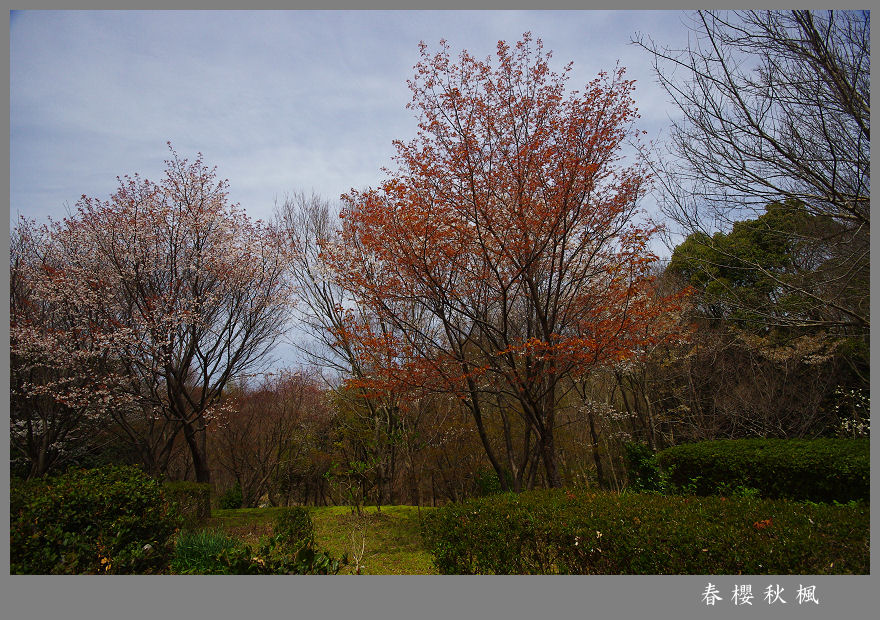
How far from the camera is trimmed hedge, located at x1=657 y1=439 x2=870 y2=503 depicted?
5.22m

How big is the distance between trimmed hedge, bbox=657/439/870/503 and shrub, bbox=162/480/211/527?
23.7ft

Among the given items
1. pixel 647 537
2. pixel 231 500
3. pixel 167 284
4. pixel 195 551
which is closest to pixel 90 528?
pixel 195 551

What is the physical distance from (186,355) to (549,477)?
288 inches

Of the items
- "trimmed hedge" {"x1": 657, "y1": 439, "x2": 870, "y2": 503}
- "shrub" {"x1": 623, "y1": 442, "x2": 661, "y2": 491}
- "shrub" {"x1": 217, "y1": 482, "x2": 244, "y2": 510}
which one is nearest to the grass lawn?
"shrub" {"x1": 217, "y1": 482, "x2": 244, "y2": 510}

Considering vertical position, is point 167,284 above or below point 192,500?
above

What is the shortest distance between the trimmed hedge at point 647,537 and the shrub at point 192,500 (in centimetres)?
491

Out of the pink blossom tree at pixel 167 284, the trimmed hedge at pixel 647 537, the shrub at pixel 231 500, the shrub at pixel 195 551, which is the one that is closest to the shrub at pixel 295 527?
the shrub at pixel 195 551

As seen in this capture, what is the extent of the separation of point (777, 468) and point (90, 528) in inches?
283

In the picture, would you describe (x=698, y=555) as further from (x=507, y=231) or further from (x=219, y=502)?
(x=219, y=502)

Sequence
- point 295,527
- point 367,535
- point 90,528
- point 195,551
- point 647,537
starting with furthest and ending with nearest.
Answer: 1. point 367,535
2. point 295,527
3. point 195,551
4. point 90,528
5. point 647,537

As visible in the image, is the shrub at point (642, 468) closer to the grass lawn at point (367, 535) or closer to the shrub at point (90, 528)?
the grass lawn at point (367, 535)

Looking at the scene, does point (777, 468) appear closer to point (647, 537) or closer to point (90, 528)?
point (647, 537)

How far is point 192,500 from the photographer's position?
770 cm
